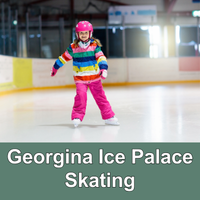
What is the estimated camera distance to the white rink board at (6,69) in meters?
6.75

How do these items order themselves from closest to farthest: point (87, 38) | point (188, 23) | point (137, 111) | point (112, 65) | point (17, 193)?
point (17, 193) < point (87, 38) < point (137, 111) < point (112, 65) < point (188, 23)

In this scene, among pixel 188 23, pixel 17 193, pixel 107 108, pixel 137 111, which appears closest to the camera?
pixel 17 193

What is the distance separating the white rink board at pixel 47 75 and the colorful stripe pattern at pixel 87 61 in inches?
240

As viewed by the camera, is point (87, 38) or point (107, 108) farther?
point (107, 108)

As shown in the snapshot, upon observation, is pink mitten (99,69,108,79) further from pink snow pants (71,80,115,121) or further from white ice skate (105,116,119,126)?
white ice skate (105,116,119,126)

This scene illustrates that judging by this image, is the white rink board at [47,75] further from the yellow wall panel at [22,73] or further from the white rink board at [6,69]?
the white rink board at [6,69]

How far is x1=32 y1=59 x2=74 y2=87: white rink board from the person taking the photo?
8695 millimetres

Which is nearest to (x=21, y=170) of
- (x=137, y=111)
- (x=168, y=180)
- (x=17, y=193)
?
(x=17, y=193)

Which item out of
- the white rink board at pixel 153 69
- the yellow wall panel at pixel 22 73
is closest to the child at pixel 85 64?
the yellow wall panel at pixel 22 73

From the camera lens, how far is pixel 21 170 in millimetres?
1662

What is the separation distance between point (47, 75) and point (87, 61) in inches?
256

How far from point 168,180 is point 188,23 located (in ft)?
34.9

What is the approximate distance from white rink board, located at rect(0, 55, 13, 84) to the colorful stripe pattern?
4.41 m

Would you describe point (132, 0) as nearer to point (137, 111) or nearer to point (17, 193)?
point (137, 111)
